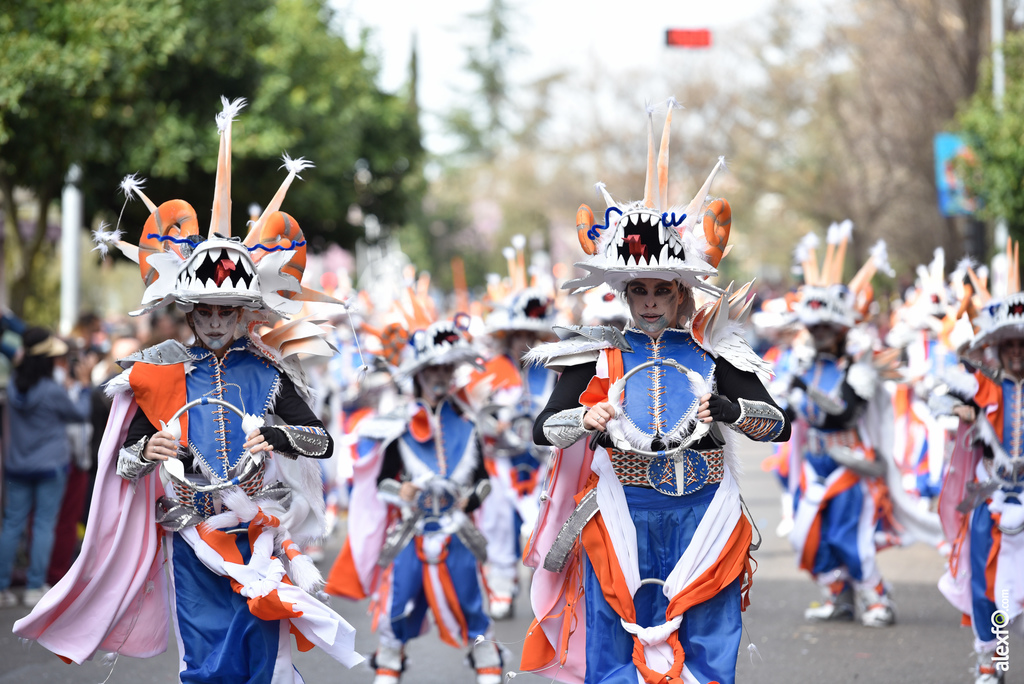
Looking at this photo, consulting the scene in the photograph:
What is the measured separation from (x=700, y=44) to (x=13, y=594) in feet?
71.0

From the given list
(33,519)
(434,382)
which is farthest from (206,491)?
(33,519)

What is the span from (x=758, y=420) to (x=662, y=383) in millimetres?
402

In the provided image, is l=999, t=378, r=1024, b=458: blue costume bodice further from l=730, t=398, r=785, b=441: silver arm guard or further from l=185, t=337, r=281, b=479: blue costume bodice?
l=185, t=337, r=281, b=479: blue costume bodice

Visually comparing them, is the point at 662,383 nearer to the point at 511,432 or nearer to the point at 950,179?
the point at 511,432

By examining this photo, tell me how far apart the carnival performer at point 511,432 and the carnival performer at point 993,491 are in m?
2.78

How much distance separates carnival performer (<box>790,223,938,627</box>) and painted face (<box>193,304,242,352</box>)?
189 inches

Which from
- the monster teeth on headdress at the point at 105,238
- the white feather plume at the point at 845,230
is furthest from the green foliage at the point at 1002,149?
the monster teeth on headdress at the point at 105,238

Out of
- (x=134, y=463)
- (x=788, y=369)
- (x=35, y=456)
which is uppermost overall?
(x=788, y=369)

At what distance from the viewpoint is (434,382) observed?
24.9ft

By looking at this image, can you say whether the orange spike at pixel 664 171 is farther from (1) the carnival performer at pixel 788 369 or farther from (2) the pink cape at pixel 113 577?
(1) the carnival performer at pixel 788 369

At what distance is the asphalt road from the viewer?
741 centimetres

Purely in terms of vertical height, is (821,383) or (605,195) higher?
(605,195)

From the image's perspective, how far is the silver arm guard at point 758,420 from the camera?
4887 mm

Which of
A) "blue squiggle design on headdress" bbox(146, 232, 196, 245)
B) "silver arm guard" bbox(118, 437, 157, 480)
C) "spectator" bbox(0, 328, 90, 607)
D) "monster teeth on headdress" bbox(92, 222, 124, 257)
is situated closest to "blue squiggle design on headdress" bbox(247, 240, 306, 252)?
"blue squiggle design on headdress" bbox(146, 232, 196, 245)
